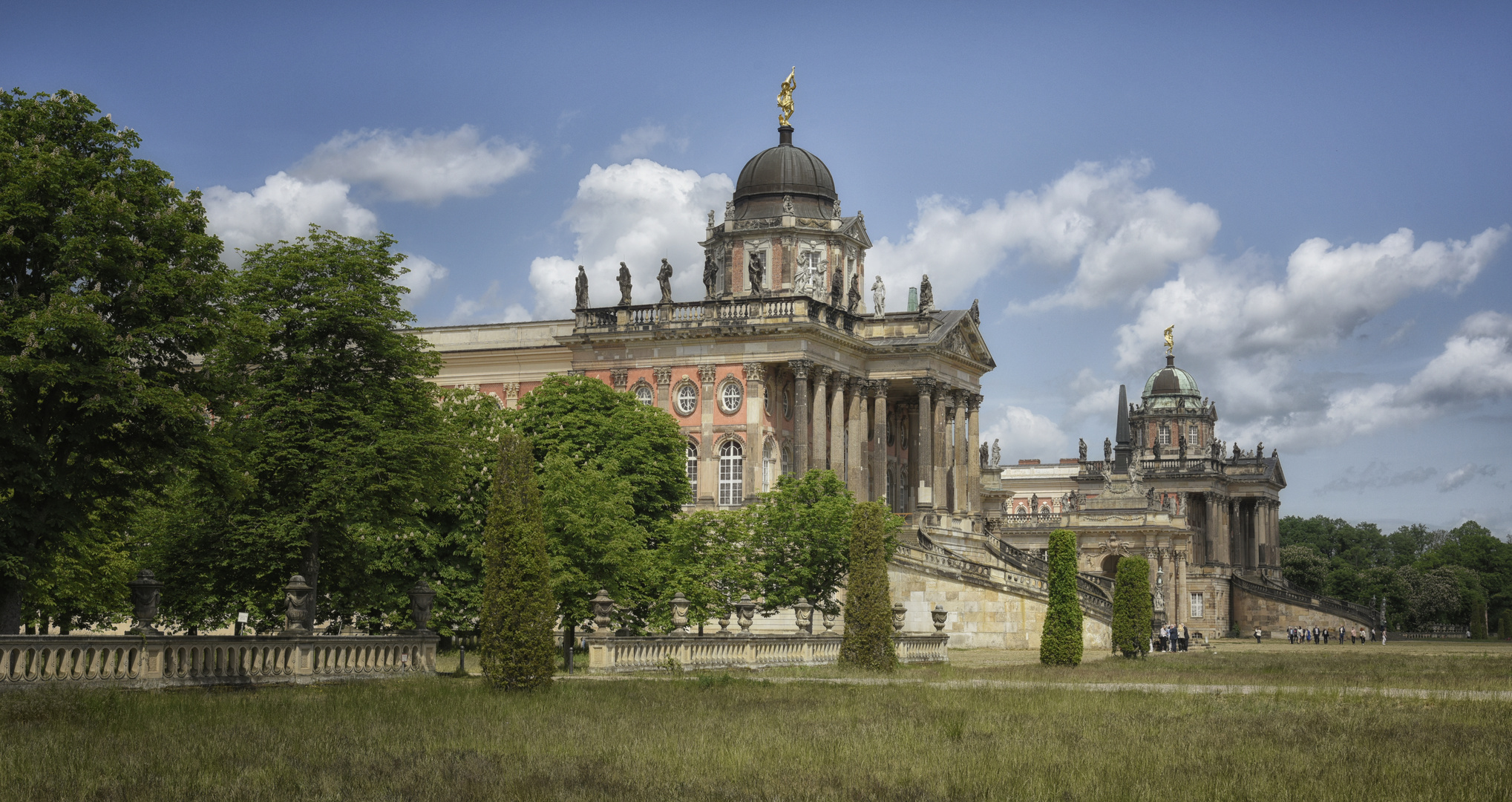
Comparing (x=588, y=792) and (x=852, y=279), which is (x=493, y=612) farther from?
(x=852, y=279)

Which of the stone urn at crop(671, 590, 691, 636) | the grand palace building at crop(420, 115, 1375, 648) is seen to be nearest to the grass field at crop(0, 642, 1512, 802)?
the stone urn at crop(671, 590, 691, 636)

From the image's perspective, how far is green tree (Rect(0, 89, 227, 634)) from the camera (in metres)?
29.4

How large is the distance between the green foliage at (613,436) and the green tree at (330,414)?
14.2 meters

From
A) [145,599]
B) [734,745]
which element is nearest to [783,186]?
[145,599]

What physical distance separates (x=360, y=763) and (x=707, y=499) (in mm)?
49277

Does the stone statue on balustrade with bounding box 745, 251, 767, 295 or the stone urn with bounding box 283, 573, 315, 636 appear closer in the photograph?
the stone urn with bounding box 283, 573, 315, 636

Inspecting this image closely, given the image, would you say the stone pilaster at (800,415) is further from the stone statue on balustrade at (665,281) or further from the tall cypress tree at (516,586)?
the tall cypress tree at (516,586)

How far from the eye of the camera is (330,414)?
38.3 metres

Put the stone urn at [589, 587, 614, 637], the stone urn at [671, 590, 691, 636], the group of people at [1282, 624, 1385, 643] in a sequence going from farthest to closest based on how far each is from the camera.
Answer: the group of people at [1282, 624, 1385, 643] < the stone urn at [671, 590, 691, 636] < the stone urn at [589, 587, 614, 637]

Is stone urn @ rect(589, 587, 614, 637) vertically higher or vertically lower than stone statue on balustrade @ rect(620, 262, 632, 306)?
lower

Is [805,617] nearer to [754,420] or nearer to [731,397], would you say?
[754,420]

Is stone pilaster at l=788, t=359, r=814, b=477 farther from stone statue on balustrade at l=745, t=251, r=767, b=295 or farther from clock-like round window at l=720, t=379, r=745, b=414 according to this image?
stone statue on balustrade at l=745, t=251, r=767, b=295

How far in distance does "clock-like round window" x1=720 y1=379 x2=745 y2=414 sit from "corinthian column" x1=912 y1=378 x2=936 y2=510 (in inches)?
361

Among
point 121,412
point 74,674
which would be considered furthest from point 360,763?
point 121,412
